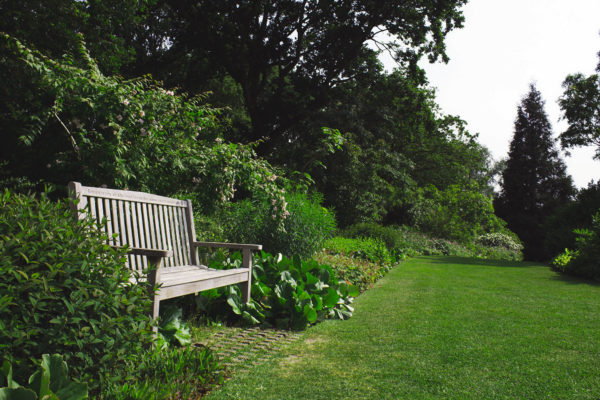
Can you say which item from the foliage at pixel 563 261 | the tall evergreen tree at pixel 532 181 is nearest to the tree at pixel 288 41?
the foliage at pixel 563 261

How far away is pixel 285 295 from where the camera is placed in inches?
177

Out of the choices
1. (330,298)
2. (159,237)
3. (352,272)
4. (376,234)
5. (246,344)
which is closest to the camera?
(246,344)

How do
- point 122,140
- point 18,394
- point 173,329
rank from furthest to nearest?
point 122,140 → point 173,329 → point 18,394

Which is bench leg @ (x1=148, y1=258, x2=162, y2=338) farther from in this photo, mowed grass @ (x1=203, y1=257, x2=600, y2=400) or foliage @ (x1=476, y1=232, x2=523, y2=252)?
foliage @ (x1=476, y1=232, x2=523, y2=252)

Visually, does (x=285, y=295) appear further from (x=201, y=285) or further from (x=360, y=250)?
(x=360, y=250)

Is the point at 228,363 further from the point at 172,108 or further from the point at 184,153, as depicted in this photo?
the point at 172,108

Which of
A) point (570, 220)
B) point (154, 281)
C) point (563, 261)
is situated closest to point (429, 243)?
point (570, 220)

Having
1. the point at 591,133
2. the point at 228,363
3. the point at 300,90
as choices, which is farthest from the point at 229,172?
the point at 591,133

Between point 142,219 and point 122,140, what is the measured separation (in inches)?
55.7

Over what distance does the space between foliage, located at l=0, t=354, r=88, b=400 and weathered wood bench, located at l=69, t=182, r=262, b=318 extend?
0.97 m

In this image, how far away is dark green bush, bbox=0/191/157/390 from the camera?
75.3 inches

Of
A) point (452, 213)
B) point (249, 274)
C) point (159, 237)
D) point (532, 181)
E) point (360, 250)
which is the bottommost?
point (360, 250)

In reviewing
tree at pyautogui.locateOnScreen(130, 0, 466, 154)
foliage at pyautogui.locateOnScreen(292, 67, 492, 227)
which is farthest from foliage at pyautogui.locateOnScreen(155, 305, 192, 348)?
tree at pyautogui.locateOnScreen(130, 0, 466, 154)

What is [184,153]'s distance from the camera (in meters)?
5.35
